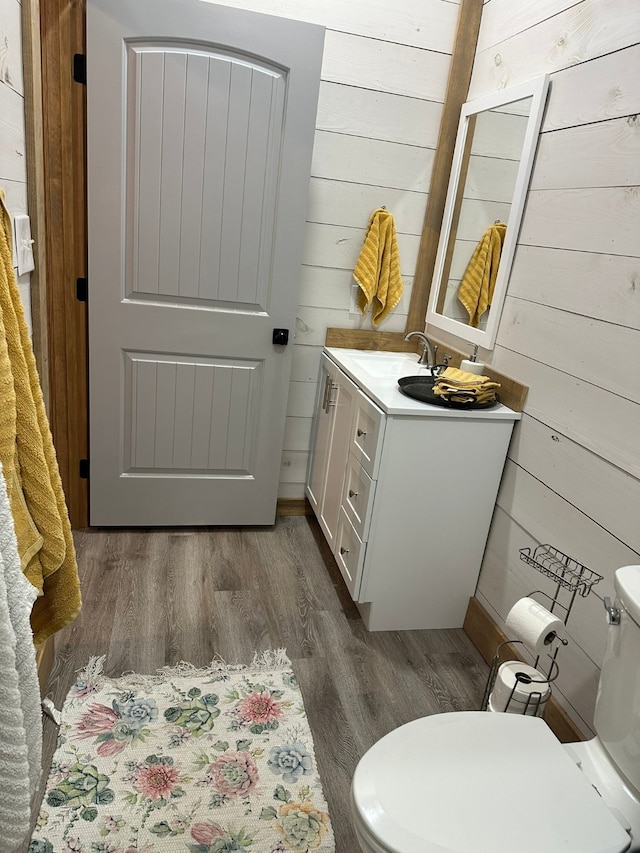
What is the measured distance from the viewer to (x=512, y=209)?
2.05 meters

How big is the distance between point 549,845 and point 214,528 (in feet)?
6.41

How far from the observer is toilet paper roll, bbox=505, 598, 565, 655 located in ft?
4.91

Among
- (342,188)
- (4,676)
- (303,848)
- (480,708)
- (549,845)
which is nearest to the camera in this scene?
(4,676)

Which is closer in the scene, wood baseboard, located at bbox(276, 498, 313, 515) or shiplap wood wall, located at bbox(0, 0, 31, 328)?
shiplap wood wall, located at bbox(0, 0, 31, 328)

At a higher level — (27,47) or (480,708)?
(27,47)

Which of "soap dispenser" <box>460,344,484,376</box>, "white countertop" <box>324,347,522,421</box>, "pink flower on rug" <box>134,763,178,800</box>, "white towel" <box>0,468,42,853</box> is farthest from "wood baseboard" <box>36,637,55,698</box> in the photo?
"soap dispenser" <box>460,344,484,376</box>

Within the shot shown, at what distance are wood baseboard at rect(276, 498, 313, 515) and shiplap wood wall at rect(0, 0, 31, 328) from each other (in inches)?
66.4

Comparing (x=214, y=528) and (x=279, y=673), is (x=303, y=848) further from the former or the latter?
(x=214, y=528)

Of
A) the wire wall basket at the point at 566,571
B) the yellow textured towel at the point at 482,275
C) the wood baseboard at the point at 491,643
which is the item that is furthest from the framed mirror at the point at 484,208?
the wood baseboard at the point at 491,643

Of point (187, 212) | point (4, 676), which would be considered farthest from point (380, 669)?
point (187, 212)

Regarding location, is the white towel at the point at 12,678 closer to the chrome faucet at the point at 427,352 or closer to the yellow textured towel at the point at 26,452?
the yellow textured towel at the point at 26,452

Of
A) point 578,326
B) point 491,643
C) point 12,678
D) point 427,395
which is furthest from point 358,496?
point 12,678

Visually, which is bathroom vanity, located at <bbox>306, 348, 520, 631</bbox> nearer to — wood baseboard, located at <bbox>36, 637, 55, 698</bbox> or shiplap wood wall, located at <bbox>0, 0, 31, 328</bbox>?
wood baseboard, located at <bbox>36, 637, 55, 698</bbox>

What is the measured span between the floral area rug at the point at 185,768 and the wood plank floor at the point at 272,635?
0.19ft
